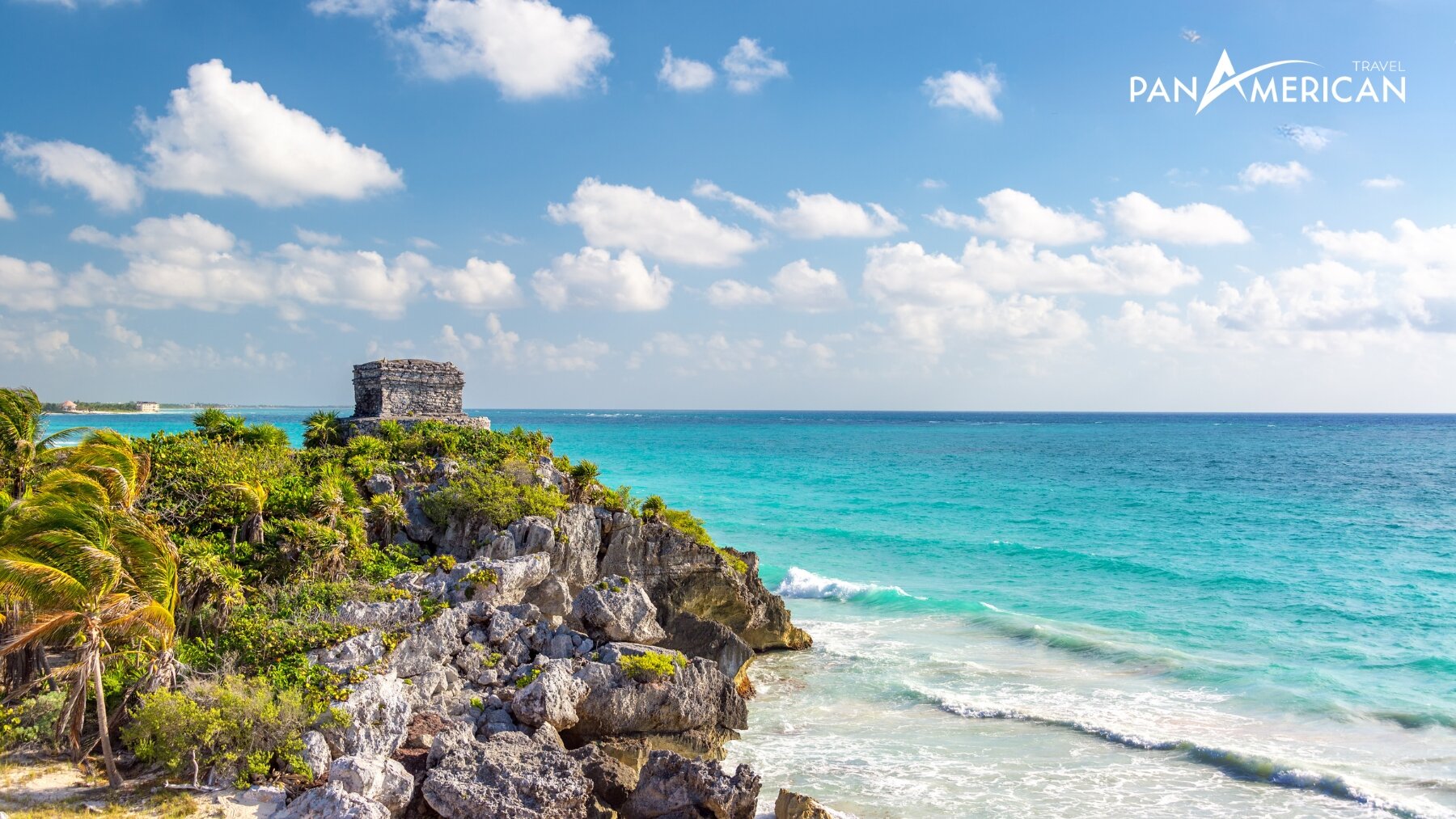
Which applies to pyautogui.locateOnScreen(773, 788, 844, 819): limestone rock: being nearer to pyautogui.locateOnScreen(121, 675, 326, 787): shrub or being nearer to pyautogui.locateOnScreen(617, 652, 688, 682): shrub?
pyautogui.locateOnScreen(617, 652, 688, 682): shrub

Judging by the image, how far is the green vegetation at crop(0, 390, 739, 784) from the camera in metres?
11.4

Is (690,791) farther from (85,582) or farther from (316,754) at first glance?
(85,582)

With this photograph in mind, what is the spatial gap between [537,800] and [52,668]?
28.7ft

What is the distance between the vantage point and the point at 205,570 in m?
15.2

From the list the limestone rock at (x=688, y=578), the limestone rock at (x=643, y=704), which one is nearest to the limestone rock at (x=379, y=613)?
the limestone rock at (x=643, y=704)

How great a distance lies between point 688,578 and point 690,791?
1026cm

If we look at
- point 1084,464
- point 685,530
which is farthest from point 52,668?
point 1084,464

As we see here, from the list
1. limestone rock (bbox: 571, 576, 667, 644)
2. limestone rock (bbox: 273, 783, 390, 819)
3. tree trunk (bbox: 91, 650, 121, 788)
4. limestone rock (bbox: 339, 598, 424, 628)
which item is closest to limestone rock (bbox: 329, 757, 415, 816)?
limestone rock (bbox: 273, 783, 390, 819)

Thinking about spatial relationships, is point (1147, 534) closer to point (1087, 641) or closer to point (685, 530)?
point (1087, 641)

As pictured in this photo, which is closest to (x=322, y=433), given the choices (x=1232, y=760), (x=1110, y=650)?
(x=1110, y=650)

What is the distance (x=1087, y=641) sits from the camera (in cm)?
2214

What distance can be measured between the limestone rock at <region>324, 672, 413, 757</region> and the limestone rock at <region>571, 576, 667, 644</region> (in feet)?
14.3

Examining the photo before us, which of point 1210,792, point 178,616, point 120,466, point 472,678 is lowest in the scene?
point 1210,792

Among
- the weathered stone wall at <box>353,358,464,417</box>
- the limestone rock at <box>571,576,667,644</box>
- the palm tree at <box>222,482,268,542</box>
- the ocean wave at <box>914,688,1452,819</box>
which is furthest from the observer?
the weathered stone wall at <box>353,358,464,417</box>
